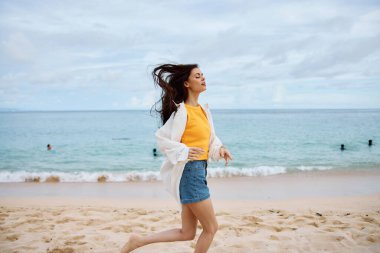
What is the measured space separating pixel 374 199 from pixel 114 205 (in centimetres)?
556

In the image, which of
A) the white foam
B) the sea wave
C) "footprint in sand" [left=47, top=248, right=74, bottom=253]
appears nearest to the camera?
"footprint in sand" [left=47, top=248, right=74, bottom=253]

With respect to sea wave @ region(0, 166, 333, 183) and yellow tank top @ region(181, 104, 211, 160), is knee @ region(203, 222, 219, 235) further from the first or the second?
sea wave @ region(0, 166, 333, 183)

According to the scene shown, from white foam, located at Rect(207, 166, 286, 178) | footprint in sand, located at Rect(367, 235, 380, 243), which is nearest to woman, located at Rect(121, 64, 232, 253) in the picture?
footprint in sand, located at Rect(367, 235, 380, 243)

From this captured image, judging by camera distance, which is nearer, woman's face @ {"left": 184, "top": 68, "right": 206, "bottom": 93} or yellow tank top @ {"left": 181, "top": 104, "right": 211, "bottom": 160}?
yellow tank top @ {"left": 181, "top": 104, "right": 211, "bottom": 160}

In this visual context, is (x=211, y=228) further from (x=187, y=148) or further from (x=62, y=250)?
(x=62, y=250)

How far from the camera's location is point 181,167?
2898 mm

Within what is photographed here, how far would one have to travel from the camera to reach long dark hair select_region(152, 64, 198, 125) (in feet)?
10.3

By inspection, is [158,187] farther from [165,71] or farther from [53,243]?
[165,71]

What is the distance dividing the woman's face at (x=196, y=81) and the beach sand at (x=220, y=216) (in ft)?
7.02

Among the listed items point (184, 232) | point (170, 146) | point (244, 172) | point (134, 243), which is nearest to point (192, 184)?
point (170, 146)

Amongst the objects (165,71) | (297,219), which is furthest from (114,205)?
(165,71)

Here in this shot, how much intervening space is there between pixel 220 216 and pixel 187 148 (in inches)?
128

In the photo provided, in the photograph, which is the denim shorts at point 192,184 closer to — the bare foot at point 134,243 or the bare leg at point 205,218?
the bare leg at point 205,218

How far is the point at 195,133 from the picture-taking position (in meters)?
3.03
